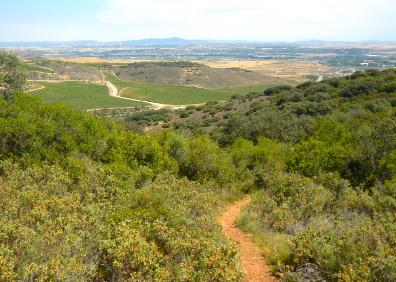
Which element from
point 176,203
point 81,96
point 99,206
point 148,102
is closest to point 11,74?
point 176,203

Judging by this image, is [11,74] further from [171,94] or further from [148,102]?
[171,94]

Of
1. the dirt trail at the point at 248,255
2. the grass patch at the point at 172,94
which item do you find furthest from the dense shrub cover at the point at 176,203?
the grass patch at the point at 172,94

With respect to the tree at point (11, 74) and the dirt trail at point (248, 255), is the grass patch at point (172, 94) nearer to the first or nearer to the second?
the tree at point (11, 74)

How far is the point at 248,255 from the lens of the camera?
49.1 ft

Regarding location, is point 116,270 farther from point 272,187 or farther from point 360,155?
point 360,155

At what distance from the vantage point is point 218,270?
9.52 m

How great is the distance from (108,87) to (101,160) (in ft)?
384

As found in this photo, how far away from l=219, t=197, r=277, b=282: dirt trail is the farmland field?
83.3 metres

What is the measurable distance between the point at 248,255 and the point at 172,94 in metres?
117

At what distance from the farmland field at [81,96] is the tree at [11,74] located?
4386 cm

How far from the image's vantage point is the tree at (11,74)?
49.1m

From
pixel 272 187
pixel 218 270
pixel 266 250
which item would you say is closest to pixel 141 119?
pixel 272 187

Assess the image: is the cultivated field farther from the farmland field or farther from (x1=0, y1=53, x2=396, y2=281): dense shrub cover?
(x1=0, y1=53, x2=396, y2=281): dense shrub cover

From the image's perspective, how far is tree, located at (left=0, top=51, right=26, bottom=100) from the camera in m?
49.1
